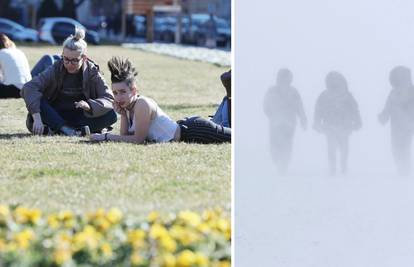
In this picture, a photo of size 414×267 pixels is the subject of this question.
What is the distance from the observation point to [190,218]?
427 cm

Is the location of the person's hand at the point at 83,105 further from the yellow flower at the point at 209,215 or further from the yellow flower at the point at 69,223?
the yellow flower at the point at 69,223

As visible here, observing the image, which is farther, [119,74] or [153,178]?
[119,74]

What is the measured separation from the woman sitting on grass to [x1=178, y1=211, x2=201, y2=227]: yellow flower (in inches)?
94.0

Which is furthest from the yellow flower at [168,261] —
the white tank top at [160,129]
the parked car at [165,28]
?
the parked car at [165,28]

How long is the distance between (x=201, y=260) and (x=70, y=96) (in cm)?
400

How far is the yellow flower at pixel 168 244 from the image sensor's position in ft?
13.0

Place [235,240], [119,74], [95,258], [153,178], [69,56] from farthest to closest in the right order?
[69,56] → [119,74] → [153,178] → [235,240] → [95,258]

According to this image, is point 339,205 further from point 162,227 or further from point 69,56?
point 69,56

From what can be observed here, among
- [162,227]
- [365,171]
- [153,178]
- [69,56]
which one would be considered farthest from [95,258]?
[69,56]

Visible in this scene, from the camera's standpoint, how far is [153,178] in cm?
537

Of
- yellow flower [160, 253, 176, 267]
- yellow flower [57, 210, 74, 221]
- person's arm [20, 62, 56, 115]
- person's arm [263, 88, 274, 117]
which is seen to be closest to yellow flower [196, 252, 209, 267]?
yellow flower [160, 253, 176, 267]

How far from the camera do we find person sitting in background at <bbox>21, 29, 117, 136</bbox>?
24.2ft

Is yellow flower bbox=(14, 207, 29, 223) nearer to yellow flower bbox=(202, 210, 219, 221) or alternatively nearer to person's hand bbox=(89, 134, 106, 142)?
yellow flower bbox=(202, 210, 219, 221)

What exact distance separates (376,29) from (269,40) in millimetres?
601
